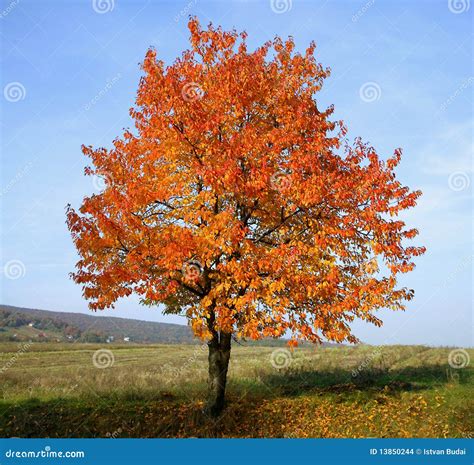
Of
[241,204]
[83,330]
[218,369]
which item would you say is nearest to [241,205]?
[241,204]

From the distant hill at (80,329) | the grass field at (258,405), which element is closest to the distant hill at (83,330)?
the distant hill at (80,329)

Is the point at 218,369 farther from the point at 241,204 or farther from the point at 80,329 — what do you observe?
the point at 80,329

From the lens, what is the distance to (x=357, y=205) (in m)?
15.5

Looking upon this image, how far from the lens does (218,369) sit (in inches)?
704

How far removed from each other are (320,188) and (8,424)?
13441 mm

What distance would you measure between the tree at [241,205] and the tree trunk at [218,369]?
74 millimetres

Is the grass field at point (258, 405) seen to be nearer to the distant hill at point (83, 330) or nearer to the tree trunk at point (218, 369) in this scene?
the tree trunk at point (218, 369)

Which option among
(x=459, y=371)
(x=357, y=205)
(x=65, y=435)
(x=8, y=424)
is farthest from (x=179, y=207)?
(x=459, y=371)

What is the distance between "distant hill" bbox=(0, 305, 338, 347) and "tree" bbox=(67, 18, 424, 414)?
57.2 metres

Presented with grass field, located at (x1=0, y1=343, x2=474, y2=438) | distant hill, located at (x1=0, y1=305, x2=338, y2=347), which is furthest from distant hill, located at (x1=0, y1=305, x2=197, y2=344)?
grass field, located at (x1=0, y1=343, x2=474, y2=438)

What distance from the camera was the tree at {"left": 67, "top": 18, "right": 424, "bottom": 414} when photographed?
571 inches

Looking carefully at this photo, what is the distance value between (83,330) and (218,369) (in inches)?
4671

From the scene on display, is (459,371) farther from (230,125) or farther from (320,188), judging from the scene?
(230,125)

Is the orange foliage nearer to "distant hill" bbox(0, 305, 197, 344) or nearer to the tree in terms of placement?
the tree
